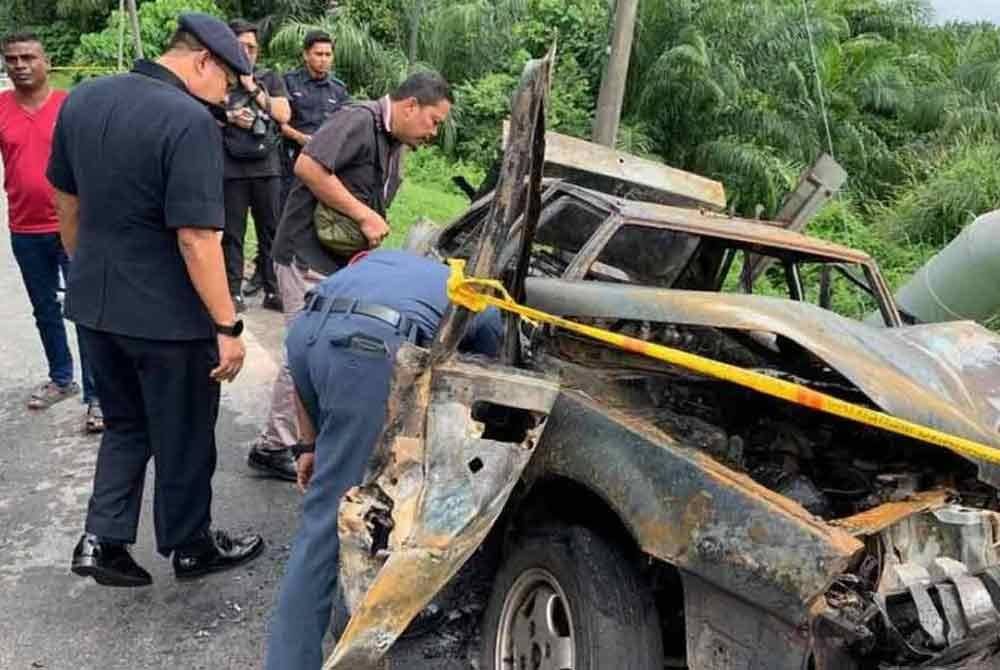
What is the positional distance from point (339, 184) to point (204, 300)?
1165mm

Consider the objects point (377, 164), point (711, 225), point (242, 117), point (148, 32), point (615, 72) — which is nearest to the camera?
point (711, 225)

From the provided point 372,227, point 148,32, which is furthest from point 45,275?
point 148,32

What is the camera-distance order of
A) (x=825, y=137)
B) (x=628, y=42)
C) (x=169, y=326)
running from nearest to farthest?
(x=169, y=326) < (x=628, y=42) < (x=825, y=137)

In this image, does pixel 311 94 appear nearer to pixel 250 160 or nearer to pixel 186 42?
pixel 250 160

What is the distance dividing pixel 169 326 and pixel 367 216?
121cm

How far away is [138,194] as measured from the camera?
3.13m

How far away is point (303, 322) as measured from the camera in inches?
108

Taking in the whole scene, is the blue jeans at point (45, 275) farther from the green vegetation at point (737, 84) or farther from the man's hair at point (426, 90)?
the green vegetation at point (737, 84)

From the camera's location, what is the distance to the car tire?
234cm

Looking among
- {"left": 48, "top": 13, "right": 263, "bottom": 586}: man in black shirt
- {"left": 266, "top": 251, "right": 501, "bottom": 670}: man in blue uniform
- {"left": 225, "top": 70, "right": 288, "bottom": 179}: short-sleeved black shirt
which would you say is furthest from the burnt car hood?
{"left": 225, "top": 70, "right": 288, "bottom": 179}: short-sleeved black shirt

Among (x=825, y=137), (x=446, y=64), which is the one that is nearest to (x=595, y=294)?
(x=825, y=137)

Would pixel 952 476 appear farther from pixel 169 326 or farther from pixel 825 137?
pixel 825 137

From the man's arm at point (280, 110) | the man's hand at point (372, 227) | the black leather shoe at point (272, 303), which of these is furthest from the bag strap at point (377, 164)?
the black leather shoe at point (272, 303)

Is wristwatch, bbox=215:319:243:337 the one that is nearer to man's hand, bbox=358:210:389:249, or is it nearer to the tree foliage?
man's hand, bbox=358:210:389:249
